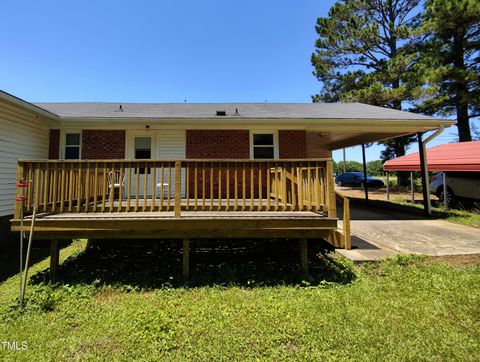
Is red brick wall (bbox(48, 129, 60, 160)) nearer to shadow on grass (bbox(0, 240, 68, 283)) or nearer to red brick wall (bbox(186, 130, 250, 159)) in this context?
shadow on grass (bbox(0, 240, 68, 283))

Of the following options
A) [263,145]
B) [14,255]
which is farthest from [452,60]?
[14,255]

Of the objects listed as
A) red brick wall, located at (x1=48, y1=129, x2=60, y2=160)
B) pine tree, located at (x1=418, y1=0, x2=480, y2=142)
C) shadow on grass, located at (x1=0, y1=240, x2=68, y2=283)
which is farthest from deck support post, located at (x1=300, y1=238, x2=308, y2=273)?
pine tree, located at (x1=418, y1=0, x2=480, y2=142)

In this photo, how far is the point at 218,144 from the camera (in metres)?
8.37

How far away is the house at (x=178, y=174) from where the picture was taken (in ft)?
14.3

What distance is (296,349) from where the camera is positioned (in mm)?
2605

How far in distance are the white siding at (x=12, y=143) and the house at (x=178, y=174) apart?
0.05m

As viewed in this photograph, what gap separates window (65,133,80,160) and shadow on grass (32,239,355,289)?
11.4 ft

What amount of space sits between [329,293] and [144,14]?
11.7m

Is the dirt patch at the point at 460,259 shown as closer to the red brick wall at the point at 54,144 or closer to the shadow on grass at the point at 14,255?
the shadow on grass at the point at 14,255

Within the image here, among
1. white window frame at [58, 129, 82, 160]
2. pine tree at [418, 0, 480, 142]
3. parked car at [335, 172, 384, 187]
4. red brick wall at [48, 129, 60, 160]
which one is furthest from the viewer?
parked car at [335, 172, 384, 187]

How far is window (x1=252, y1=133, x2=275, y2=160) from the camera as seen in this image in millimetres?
8594

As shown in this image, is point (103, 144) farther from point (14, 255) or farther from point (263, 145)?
point (263, 145)

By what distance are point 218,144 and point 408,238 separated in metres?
5.87

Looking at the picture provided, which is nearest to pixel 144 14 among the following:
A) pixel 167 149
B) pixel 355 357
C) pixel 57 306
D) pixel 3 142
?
pixel 167 149
